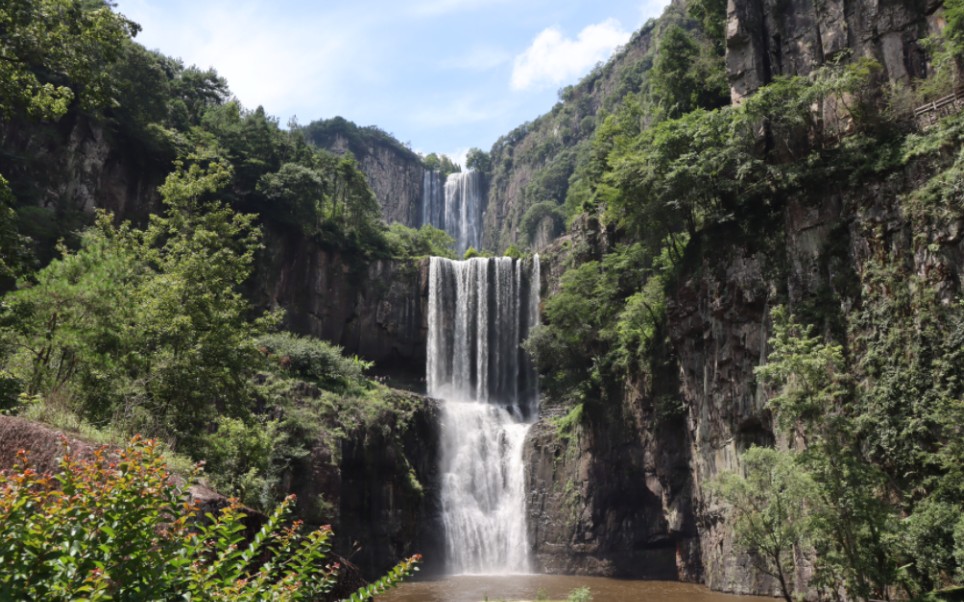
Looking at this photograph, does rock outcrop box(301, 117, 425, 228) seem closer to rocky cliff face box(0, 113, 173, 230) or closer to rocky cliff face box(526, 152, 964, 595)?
rocky cliff face box(0, 113, 173, 230)

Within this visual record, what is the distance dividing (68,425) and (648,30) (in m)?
80.9

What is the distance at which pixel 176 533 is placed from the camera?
12.8 feet

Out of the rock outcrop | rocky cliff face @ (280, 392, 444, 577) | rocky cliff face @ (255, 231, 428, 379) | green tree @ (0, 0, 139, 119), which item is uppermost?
the rock outcrop

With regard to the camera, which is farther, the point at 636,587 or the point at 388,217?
the point at 388,217

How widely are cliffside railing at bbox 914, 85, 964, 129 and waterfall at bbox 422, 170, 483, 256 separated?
2545 inches

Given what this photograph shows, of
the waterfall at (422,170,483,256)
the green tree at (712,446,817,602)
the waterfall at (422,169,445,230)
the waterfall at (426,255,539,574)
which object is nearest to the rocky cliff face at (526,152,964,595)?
the waterfall at (426,255,539,574)

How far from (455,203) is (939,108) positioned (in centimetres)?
7061

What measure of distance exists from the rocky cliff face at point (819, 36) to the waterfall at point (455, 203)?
57.3 meters

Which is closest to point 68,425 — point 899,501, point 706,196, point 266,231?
point 899,501

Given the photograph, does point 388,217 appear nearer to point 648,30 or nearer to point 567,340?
point 648,30

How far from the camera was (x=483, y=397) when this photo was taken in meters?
41.8

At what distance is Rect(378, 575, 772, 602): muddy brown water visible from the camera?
72.7 feet

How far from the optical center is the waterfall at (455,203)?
8556 centimetres

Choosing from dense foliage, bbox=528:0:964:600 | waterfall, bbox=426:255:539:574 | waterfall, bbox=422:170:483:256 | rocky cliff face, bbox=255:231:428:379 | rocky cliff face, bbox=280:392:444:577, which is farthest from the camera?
waterfall, bbox=422:170:483:256
